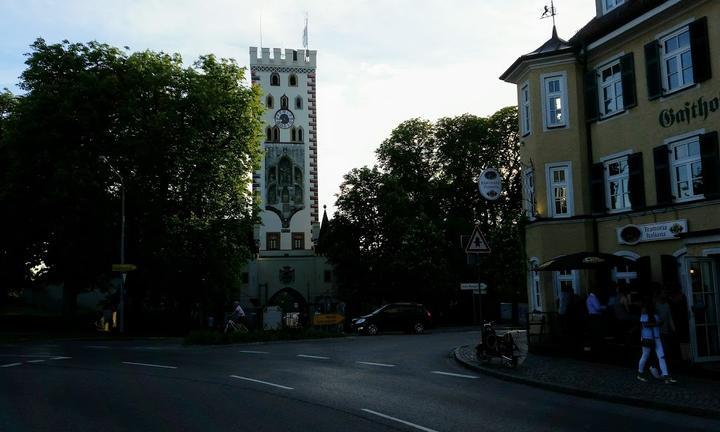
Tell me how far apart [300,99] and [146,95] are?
4001 centimetres

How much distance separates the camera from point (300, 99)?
7456cm

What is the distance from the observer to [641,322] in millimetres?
13445

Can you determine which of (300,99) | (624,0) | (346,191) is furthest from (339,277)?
(624,0)

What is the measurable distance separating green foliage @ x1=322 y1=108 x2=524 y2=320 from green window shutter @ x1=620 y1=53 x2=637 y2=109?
27323 mm

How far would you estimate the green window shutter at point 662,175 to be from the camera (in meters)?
18.3

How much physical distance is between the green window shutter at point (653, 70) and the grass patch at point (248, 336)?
16.4 m

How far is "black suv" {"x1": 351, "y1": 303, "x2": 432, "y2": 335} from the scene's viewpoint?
34.5m

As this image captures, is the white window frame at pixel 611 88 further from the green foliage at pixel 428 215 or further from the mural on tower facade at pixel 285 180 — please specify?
the mural on tower facade at pixel 285 180

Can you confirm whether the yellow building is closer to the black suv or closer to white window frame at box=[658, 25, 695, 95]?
white window frame at box=[658, 25, 695, 95]

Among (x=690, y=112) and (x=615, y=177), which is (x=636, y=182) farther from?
(x=690, y=112)

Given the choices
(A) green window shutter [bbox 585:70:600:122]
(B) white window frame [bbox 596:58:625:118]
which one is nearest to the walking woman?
(B) white window frame [bbox 596:58:625:118]

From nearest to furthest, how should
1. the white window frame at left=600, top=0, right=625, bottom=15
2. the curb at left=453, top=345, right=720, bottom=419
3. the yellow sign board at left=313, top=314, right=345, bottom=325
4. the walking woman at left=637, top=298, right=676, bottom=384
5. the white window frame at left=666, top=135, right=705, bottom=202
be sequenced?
1. the curb at left=453, top=345, right=720, bottom=419
2. the walking woman at left=637, top=298, right=676, bottom=384
3. the white window frame at left=666, top=135, right=705, bottom=202
4. the white window frame at left=600, top=0, right=625, bottom=15
5. the yellow sign board at left=313, top=314, right=345, bottom=325

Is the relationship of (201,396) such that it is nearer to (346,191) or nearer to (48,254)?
(48,254)

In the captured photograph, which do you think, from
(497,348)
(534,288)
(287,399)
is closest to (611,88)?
(534,288)
